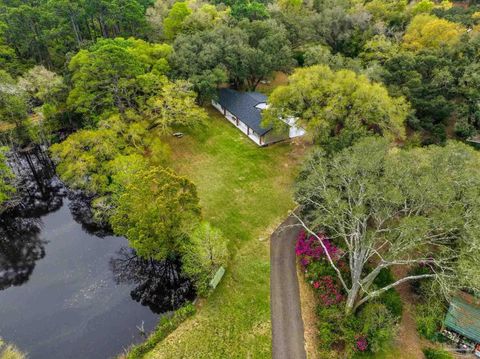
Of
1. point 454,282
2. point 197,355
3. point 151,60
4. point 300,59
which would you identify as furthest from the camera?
point 300,59

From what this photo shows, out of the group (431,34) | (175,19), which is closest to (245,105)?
(175,19)

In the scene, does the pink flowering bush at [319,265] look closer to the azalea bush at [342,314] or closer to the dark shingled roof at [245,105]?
the azalea bush at [342,314]

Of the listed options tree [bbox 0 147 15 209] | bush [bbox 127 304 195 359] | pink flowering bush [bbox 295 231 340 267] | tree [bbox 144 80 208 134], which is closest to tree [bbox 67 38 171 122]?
tree [bbox 144 80 208 134]

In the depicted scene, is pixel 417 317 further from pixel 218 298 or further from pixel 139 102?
Answer: pixel 139 102

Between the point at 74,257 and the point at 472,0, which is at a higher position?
the point at 472,0

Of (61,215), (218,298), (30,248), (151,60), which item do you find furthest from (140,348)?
(151,60)

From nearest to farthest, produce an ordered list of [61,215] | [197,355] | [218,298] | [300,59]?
[197,355]
[218,298]
[61,215]
[300,59]

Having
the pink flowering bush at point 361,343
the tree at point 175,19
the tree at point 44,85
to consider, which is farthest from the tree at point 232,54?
the pink flowering bush at point 361,343

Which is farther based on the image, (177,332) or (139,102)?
(139,102)
